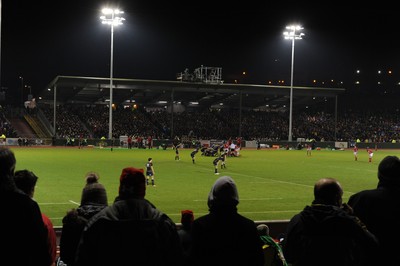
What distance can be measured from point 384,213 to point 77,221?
326 centimetres

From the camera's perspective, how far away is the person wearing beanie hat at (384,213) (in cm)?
529

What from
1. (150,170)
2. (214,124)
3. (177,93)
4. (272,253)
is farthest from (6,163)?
(214,124)

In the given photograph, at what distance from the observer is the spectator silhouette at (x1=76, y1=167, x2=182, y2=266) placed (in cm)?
411

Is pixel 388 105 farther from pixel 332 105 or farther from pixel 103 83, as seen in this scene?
pixel 103 83

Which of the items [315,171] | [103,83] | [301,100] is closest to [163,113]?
[103,83]

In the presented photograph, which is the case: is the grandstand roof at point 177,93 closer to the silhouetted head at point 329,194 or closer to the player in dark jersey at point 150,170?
the player in dark jersey at point 150,170

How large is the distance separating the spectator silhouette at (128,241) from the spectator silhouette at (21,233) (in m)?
0.37

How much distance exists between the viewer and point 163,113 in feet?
263

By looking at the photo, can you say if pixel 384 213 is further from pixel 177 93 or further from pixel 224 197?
pixel 177 93

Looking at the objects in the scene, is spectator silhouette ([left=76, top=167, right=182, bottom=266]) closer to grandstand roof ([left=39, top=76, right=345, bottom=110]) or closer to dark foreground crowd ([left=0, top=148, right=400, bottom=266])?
dark foreground crowd ([left=0, top=148, right=400, bottom=266])

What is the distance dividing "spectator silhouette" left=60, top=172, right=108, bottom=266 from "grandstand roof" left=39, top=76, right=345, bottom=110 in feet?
188

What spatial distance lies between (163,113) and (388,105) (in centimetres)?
5849

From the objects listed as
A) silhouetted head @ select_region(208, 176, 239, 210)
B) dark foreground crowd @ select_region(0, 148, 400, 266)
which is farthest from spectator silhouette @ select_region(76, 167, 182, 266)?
silhouetted head @ select_region(208, 176, 239, 210)

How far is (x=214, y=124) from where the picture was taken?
78.5 m
